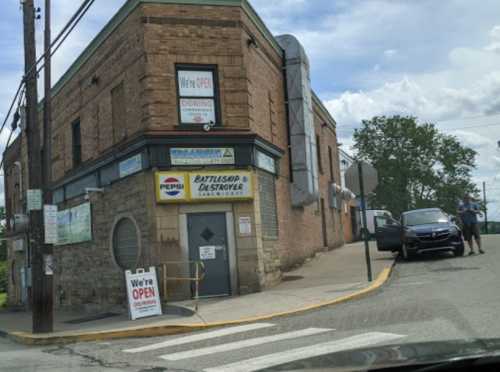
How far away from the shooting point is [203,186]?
15.1m

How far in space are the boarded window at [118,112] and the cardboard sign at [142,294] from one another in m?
4.67

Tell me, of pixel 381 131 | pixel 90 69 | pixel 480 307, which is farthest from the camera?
pixel 381 131

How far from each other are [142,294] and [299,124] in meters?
9.23

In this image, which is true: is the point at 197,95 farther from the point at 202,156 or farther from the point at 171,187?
the point at 171,187

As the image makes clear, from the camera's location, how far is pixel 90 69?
19.2 metres

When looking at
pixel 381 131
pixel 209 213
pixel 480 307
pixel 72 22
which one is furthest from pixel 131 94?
pixel 381 131

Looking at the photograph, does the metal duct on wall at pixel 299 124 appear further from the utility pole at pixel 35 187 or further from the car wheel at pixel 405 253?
the utility pole at pixel 35 187

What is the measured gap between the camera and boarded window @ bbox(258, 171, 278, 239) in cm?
1664

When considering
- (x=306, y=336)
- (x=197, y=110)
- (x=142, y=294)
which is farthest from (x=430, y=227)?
(x=306, y=336)

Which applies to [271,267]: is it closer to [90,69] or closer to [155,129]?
[155,129]

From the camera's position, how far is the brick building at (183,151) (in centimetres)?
1513

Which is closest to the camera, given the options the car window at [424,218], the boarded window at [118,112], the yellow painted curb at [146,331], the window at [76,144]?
the yellow painted curb at [146,331]

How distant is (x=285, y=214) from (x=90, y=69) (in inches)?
295

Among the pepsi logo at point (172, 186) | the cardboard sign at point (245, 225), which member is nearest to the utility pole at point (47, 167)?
the pepsi logo at point (172, 186)
